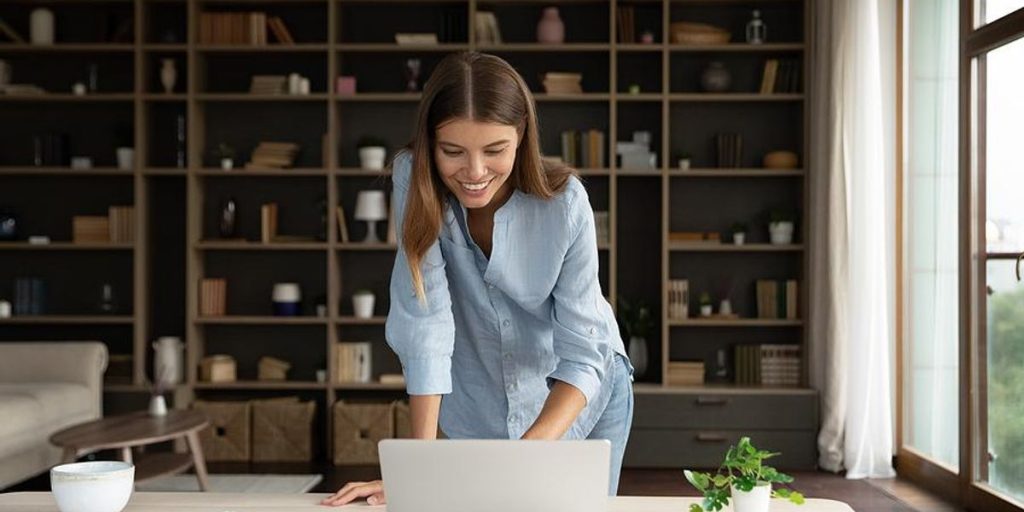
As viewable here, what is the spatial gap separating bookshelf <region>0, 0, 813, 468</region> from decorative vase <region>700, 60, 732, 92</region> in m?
0.14

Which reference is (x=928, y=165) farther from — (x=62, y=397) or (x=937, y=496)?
(x=62, y=397)

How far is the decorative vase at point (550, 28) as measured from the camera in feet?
20.1

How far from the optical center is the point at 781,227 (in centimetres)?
611


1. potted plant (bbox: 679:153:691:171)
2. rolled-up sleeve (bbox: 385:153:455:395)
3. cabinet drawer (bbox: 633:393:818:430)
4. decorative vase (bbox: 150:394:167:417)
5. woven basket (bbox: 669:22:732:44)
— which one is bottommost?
cabinet drawer (bbox: 633:393:818:430)

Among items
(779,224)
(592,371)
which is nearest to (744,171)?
(779,224)

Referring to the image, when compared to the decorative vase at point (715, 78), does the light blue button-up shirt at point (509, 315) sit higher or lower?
lower

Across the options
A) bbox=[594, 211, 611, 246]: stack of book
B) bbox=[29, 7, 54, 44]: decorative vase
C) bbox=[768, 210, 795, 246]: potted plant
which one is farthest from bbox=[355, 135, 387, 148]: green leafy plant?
bbox=[768, 210, 795, 246]: potted plant

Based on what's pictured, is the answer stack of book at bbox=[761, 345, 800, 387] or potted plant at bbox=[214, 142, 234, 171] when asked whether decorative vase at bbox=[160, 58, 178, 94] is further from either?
stack of book at bbox=[761, 345, 800, 387]

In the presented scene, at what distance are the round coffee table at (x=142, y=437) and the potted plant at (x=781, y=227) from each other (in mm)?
3127

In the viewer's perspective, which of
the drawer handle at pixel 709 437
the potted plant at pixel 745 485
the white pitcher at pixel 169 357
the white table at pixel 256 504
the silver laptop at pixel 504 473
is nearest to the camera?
the silver laptop at pixel 504 473

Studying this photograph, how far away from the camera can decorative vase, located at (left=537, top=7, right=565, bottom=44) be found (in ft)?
20.1

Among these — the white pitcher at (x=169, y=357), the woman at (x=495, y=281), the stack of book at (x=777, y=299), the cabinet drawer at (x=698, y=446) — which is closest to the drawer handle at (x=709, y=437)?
the cabinet drawer at (x=698, y=446)

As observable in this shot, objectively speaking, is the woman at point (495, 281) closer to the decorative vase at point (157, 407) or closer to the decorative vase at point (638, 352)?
the decorative vase at point (157, 407)

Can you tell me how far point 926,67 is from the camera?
5250 mm
